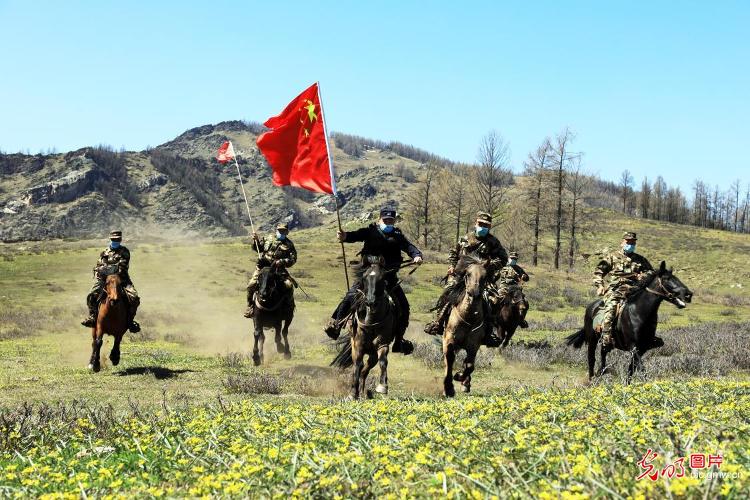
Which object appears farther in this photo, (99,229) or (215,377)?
(99,229)

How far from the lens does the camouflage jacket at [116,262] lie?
1606 cm

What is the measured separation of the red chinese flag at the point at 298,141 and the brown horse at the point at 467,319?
3967 mm

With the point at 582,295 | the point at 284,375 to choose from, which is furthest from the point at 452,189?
the point at 284,375

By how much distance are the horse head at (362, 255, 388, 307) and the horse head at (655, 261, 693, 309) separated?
562 centimetres

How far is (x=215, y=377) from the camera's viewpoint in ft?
50.4

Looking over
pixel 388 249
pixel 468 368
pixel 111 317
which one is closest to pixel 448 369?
pixel 468 368

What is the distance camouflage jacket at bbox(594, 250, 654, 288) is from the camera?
14391 millimetres

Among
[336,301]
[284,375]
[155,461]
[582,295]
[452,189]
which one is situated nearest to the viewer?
[155,461]

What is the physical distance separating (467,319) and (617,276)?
4634 mm

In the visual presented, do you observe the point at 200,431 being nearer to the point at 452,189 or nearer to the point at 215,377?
the point at 215,377

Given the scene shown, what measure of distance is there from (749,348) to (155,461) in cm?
1789

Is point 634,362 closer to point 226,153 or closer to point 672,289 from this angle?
point 672,289

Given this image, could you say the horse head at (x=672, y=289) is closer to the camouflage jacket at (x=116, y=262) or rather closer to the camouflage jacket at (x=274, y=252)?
the camouflage jacket at (x=274, y=252)

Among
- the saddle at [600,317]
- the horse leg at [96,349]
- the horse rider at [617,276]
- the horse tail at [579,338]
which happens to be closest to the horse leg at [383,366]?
the horse rider at [617,276]
